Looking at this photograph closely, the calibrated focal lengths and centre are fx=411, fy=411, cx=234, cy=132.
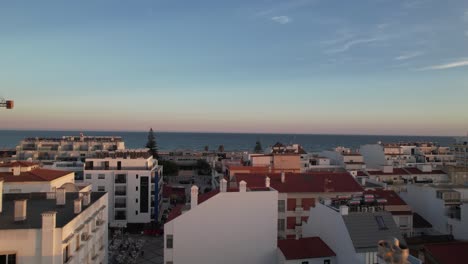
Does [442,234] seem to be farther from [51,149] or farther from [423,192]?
[51,149]

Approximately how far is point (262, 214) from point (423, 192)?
23339mm

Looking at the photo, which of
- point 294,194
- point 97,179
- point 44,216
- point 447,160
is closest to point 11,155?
point 97,179

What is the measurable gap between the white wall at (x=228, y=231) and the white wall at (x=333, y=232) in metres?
3.87

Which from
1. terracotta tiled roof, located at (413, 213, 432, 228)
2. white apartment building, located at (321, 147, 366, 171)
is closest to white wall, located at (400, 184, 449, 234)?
terracotta tiled roof, located at (413, 213, 432, 228)

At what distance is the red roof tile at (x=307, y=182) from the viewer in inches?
1799

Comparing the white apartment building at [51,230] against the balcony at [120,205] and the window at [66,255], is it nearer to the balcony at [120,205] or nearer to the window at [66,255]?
the window at [66,255]

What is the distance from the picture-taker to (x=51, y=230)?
2050cm

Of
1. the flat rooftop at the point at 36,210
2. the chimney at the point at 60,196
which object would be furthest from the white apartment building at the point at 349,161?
the chimney at the point at 60,196

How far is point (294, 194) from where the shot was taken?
44812 millimetres

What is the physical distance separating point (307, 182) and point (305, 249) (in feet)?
56.0

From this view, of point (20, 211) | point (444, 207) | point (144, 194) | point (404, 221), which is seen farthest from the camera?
point (144, 194)

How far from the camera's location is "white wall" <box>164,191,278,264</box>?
3206cm

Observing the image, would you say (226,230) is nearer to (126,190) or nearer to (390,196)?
(390,196)

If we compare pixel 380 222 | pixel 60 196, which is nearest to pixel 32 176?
pixel 60 196
